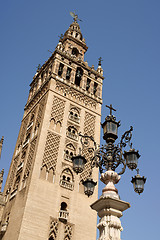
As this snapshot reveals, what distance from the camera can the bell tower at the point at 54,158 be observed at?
15.7m

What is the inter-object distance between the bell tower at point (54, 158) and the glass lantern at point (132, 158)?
9639 mm

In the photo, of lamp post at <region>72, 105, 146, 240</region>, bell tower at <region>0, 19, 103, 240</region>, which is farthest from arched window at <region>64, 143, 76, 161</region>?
lamp post at <region>72, 105, 146, 240</region>

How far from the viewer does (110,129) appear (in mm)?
7758

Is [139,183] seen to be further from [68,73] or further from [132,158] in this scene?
[68,73]

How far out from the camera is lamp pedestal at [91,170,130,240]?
18.8 feet

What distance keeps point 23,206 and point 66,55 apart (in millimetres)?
14190

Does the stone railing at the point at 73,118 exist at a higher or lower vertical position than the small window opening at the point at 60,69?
lower

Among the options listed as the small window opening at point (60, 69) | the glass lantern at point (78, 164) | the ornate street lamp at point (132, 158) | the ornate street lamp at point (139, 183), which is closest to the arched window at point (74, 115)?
the small window opening at point (60, 69)

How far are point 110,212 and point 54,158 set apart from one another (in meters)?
12.4

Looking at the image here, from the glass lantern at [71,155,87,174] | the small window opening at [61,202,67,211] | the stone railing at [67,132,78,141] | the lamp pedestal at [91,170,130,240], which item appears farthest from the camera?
the stone railing at [67,132,78,141]

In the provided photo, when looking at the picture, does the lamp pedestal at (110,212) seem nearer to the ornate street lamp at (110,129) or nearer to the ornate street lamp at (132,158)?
the ornate street lamp at (132,158)

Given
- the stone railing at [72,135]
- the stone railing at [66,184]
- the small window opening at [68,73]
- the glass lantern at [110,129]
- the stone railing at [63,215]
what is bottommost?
Answer: the glass lantern at [110,129]

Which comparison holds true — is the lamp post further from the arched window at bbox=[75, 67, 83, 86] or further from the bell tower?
the arched window at bbox=[75, 67, 83, 86]

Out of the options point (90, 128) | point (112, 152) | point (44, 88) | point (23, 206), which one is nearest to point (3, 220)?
point (23, 206)
